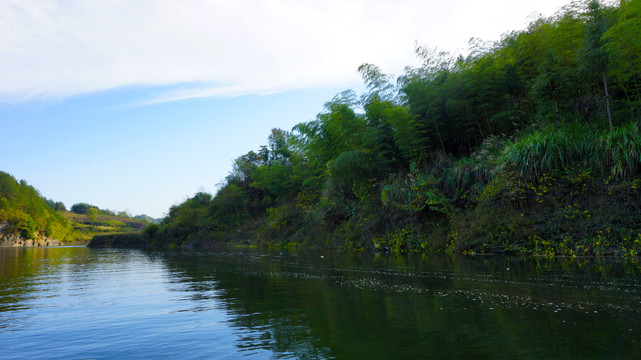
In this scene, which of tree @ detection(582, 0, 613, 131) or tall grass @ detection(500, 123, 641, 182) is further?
tree @ detection(582, 0, 613, 131)

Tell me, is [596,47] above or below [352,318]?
above

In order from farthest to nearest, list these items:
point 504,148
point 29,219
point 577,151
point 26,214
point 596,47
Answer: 1. point 26,214
2. point 29,219
3. point 504,148
4. point 577,151
5. point 596,47

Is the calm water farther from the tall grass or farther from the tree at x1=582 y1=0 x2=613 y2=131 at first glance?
the tree at x1=582 y1=0 x2=613 y2=131

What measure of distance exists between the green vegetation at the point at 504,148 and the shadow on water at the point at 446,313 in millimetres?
3781

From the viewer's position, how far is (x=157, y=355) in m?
3.99

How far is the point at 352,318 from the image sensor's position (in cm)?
514

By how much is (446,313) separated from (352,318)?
1.33 meters

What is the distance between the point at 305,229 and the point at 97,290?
801 inches

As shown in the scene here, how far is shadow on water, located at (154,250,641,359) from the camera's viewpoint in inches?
146

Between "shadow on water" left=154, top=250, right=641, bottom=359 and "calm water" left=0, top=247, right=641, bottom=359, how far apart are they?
0.02 metres

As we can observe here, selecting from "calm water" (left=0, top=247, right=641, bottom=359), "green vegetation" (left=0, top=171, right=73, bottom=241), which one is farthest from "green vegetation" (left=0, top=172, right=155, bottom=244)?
"calm water" (left=0, top=247, right=641, bottom=359)

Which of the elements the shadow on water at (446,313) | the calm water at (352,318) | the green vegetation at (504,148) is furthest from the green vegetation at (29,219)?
the shadow on water at (446,313)

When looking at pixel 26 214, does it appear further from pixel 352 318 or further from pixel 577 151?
pixel 577 151

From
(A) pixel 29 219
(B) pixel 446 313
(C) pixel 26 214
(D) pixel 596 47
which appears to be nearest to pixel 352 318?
(B) pixel 446 313
